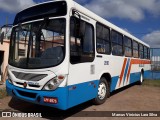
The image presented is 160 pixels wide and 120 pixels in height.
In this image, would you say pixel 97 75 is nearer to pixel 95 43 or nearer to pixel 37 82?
pixel 95 43

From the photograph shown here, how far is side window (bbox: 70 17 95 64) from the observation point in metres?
5.46

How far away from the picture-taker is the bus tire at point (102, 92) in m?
7.20

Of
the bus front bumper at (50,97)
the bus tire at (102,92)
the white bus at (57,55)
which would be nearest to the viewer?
the bus front bumper at (50,97)

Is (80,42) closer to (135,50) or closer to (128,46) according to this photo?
(128,46)

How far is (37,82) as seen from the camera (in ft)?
17.6

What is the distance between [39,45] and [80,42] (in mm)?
1133

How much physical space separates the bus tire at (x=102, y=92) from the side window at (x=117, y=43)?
135 centimetres

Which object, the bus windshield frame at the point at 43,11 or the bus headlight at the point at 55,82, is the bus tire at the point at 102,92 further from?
the bus windshield frame at the point at 43,11

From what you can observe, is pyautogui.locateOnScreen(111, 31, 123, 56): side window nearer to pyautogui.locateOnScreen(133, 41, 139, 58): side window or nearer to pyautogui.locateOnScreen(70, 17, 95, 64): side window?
pyautogui.locateOnScreen(70, 17, 95, 64): side window

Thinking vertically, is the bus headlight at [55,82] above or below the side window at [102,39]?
below

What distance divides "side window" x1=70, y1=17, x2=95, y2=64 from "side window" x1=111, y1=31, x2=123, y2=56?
200cm

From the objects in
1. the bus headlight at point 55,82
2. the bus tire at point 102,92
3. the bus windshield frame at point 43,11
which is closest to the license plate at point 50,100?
the bus headlight at point 55,82

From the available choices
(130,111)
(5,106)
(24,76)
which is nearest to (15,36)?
(24,76)

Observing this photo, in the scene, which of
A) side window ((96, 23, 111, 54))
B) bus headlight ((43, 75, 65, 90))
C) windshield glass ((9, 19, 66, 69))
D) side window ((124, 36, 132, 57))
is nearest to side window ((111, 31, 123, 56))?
side window ((96, 23, 111, 54))
